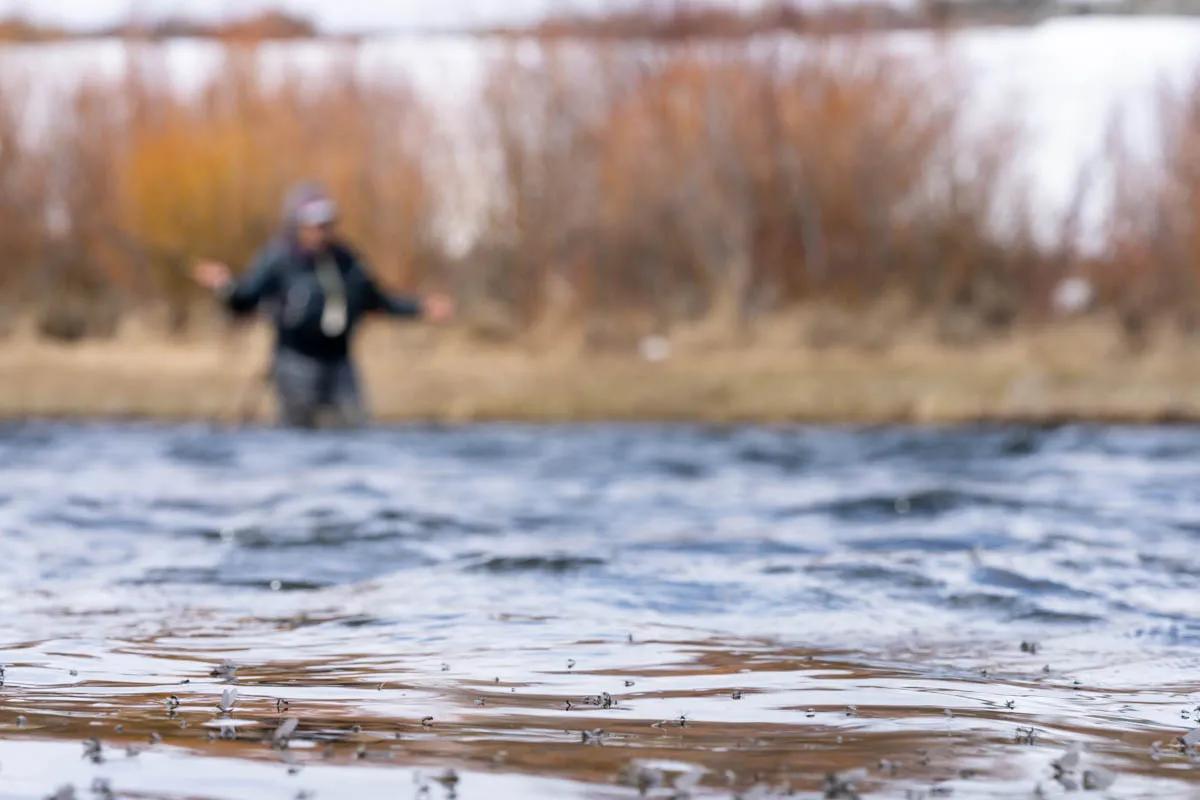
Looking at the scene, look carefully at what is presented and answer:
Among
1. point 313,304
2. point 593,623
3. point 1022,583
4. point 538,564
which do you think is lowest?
point 593,623

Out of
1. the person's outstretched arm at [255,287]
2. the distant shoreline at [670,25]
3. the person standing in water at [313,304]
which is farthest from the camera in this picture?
the distant shoreline at [670,25]

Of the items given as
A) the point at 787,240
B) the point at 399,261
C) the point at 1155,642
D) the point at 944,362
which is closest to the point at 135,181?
the point at 399,261

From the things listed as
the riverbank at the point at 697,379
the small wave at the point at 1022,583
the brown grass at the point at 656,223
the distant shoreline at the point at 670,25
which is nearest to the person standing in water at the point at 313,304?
the riverbank at the point at 697,379

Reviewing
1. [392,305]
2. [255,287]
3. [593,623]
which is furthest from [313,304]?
[593,623]

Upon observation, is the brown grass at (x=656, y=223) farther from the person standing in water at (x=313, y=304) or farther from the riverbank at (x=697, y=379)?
the person standing in water at (x=313, y=304)

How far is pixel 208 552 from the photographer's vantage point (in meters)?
10.7

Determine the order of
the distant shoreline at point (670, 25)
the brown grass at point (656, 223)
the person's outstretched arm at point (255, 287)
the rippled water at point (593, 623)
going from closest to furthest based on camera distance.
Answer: the rippled water at point (593, 623), the person's outstretched arm at point (255, 287), the brown grass at point (656, 223), the distant shoreline at point (670, 25)

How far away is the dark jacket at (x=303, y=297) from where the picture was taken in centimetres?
1445

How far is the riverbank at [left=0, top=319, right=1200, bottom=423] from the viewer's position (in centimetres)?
2106

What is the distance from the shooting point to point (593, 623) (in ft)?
26.7

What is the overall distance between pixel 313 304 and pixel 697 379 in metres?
8.07

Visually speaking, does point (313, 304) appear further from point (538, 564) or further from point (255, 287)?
point (538, 564)

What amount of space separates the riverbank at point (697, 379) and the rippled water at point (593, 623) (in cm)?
404

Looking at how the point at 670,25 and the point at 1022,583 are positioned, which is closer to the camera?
the point at 1022,583
